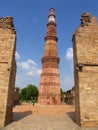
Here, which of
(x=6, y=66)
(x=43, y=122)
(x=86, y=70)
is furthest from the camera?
(x=43, y=122)

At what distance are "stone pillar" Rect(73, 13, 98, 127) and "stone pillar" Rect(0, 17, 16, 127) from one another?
3.83m

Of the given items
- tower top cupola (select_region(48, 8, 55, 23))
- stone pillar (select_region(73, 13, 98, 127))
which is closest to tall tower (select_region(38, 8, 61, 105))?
tower top cupola (select_region(48, 8, 55, 23))

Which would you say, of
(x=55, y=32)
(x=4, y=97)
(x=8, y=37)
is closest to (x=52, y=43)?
(x=55, y=32)

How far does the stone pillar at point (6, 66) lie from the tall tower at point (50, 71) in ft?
50.1

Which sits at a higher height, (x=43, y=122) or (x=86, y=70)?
(x=86, y=70)

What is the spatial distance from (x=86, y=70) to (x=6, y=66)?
456 centimetres

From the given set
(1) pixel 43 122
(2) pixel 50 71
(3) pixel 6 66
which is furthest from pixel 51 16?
(1) pixel 43 122

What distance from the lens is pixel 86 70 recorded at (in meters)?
9.59

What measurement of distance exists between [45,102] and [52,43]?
30.3ft

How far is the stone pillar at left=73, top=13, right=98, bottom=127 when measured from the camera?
8.89 metres

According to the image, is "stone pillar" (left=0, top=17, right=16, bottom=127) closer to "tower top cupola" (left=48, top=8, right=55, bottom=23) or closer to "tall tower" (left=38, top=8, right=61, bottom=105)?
"tall tower" (left=38, top=8, right=61, bottom=105)

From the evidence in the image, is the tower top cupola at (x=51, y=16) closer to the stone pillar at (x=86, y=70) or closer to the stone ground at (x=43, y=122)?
the stone pillar at (x=86, y=70)

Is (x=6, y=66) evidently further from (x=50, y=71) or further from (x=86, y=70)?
(x=50, y=71)

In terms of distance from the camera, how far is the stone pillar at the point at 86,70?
889 centimetres
